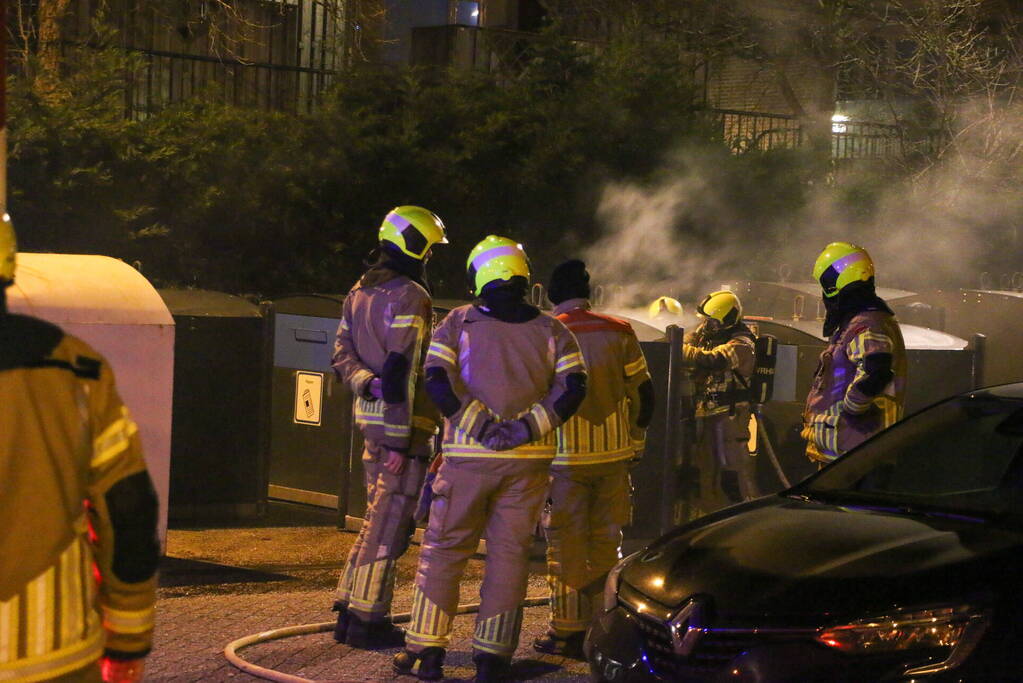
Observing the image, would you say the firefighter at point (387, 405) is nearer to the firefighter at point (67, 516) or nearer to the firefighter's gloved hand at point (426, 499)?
the firefighter's gloved hand at point (426, 499)

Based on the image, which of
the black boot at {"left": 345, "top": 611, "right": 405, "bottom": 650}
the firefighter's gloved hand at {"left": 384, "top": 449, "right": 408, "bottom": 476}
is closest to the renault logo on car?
the firefighter's gloved hand at {"left": 384, "top": 449, "right": 408, "bottom": 476}

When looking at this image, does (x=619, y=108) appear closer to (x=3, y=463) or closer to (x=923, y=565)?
(x=923, y=565)

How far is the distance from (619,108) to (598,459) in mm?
10801

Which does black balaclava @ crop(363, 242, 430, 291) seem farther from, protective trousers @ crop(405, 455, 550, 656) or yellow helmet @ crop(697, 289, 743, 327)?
yellow helmet @ crop(697, 289, 743, 327)

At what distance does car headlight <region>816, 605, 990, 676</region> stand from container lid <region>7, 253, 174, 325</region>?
4202 millimetres

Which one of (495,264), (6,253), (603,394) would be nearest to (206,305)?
(603,394)

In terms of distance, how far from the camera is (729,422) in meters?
8.95

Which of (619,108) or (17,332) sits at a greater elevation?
(619,108)

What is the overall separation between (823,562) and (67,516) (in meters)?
2.46

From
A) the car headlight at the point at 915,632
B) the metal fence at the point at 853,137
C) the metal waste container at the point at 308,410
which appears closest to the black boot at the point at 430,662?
the car headlight at the point at 915,632

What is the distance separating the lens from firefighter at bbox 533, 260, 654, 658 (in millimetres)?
6258

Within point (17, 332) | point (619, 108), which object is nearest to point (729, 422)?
point (17, 332)

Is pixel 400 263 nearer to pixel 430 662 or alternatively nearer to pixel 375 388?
pixel 375 388

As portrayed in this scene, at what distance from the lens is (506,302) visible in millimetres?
5715
